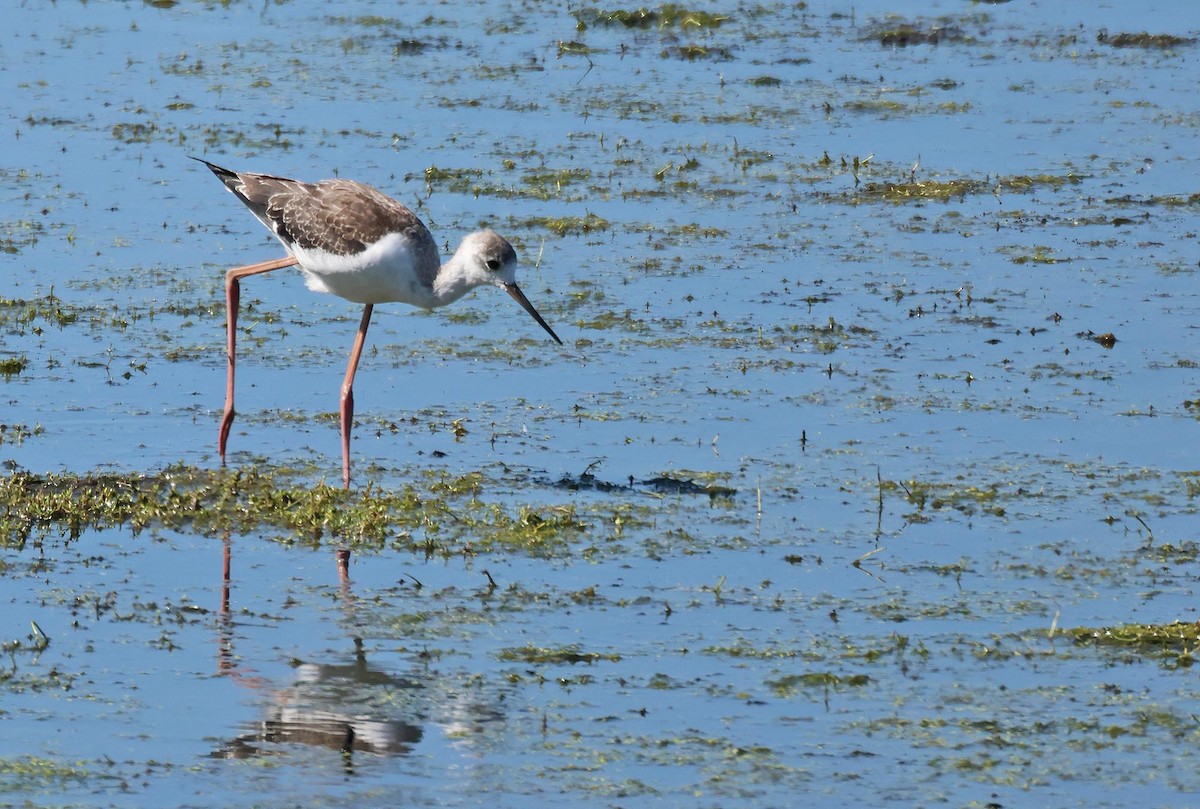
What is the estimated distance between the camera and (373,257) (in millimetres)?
10133

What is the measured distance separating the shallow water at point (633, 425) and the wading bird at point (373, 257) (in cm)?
79

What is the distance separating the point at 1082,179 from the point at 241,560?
9.88 meters

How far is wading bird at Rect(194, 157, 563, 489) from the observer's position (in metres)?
10.2

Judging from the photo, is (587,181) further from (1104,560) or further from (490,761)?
(490,761)

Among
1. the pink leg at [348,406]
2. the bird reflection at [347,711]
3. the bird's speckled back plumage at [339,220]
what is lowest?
the bird reflection at [347,711]

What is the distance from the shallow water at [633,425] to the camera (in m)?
7.14

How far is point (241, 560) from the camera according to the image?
8.85 metres

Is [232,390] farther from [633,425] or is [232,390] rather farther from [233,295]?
[633,425]

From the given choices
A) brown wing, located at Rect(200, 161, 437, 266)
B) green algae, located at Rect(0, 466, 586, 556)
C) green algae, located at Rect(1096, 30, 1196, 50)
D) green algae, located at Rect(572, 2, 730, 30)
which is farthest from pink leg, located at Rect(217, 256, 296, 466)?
green algae, located at Rect(1096, 30, 1196, 50)

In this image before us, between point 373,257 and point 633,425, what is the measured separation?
1.83m

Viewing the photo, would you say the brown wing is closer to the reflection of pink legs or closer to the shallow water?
the reflection of pink legs

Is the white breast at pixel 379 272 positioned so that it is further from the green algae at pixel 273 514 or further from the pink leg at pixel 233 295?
the green algae at pixel 273 514

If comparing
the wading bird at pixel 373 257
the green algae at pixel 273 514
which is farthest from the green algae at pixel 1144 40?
the green algae at pixel 273 514

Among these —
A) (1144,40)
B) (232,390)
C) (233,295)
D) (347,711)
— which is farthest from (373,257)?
(1144,40)
